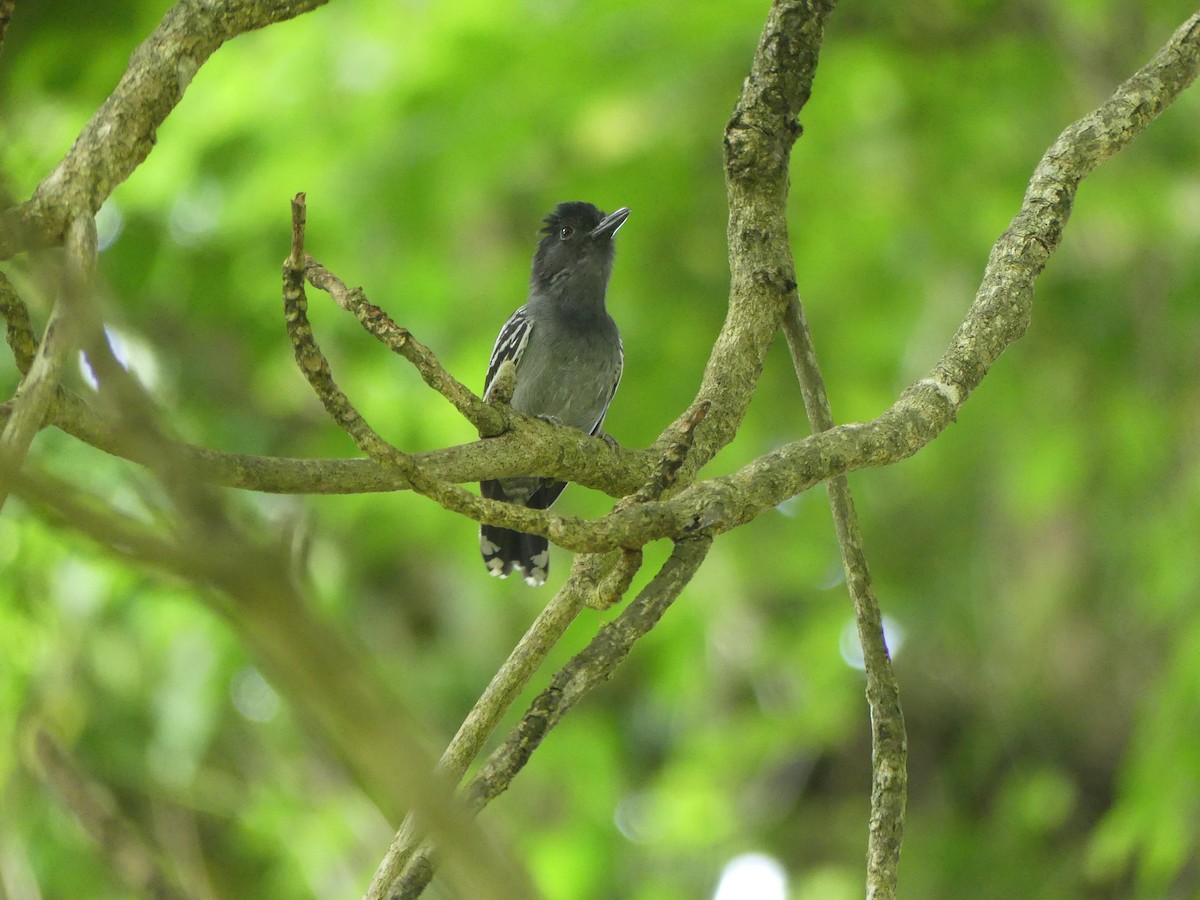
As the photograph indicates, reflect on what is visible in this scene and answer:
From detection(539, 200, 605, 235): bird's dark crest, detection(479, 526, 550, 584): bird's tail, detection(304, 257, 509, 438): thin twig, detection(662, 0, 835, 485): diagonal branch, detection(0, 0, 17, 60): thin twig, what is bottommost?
detection(304, 257, 509, 438): thin twig

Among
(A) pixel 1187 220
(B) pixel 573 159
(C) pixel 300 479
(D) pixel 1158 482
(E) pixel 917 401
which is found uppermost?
(A) pixel 1187 220

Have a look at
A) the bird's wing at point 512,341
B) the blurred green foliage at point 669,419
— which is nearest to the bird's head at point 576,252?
the bird's wing at point 512,341

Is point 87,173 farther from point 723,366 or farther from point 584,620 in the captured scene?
point 584,620

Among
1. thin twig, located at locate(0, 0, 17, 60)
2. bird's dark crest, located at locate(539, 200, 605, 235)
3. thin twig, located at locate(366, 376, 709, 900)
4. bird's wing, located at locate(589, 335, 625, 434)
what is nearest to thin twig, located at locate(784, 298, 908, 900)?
thin twig, located at locate(366, 376, 709, 900)

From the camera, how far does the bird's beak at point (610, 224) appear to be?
5.28m

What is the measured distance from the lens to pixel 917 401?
92.7 inches

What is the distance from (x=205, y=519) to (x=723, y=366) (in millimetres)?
2024

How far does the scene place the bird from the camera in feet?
18.0

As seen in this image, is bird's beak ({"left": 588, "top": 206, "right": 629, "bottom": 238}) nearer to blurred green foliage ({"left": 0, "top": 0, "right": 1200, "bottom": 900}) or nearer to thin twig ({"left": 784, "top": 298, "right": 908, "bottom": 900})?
blurred green foliage ({"left": 0, "top": 0, "right": 1200, "bottom": 900})

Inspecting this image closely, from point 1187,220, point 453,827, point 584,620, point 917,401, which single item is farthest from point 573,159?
point 453,827

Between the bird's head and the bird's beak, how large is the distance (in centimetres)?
1

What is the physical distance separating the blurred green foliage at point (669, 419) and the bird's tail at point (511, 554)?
1.09ft

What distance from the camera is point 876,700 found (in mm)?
2592

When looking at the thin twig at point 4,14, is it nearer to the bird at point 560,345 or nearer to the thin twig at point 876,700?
the thin twig at point 876,700
